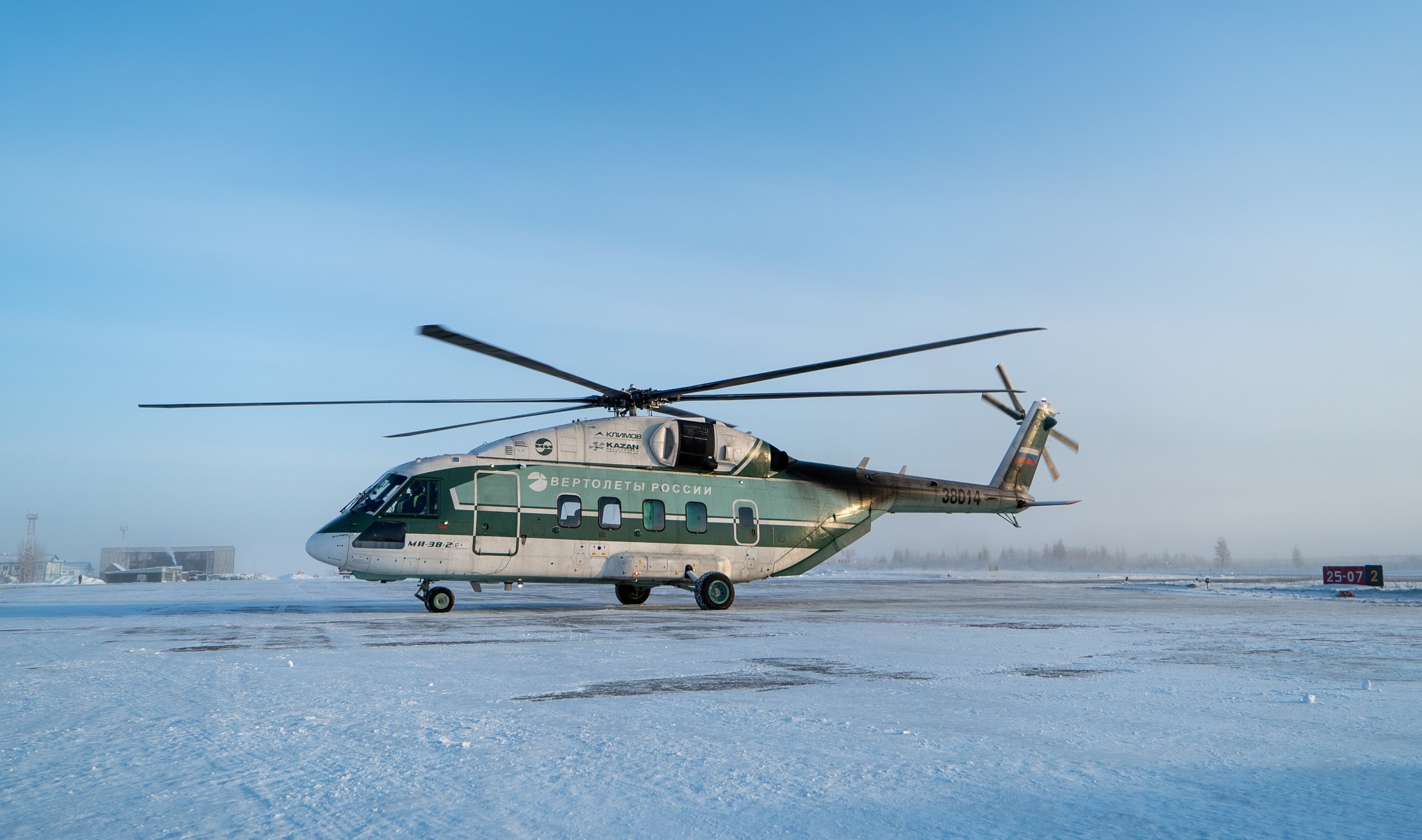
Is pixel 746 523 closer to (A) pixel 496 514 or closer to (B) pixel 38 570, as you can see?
(A) pixel 496 514

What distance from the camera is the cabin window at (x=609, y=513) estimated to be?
18359 millimetres

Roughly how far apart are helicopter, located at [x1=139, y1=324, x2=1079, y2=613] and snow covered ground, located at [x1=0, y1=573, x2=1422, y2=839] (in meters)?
5.32

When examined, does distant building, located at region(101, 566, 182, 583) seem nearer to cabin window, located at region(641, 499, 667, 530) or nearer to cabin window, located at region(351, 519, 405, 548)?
cabin window, located at region(351, 519, 405, 548)

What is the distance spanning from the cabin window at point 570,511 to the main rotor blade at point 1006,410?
44.0 ft

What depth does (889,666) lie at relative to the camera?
8156 millimetres

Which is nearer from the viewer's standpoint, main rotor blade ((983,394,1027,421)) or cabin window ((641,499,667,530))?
cabin window ((641,499,667,530))

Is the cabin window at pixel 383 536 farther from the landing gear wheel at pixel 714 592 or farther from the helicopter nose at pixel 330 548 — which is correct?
the landing gear wheel at pixel 714 592

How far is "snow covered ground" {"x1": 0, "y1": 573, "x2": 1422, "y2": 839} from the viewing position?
11.0 feet

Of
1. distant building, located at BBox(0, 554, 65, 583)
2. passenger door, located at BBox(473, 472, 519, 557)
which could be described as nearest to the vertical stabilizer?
passenger door, located at BBox(473, 472, 519, 557)

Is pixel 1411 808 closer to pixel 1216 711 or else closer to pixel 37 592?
pixel 1216 711

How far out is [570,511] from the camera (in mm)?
18109

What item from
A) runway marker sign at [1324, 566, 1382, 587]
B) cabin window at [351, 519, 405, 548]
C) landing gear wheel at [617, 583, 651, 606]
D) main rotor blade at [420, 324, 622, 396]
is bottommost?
runway marker sign at [1324, 566, 1382, 587]

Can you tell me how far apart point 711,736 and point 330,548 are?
13.6 meters

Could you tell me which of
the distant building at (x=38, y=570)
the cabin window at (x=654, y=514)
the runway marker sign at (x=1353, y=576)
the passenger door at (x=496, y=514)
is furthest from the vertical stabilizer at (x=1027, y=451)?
the distant building at (x=38, y=570)
